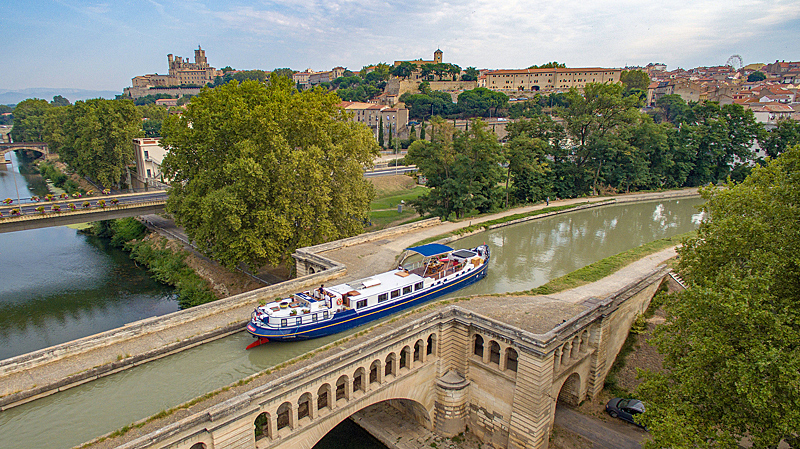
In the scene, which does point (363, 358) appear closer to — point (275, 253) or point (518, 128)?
point (275, 253)

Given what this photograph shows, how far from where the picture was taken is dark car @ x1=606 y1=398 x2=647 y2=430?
2314cm

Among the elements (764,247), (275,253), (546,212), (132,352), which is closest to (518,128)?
(546,212)

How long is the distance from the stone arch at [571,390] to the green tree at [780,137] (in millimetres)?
57817

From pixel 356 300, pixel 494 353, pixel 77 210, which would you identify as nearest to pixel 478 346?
pixel 494 353

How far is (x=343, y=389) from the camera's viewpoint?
794 inches

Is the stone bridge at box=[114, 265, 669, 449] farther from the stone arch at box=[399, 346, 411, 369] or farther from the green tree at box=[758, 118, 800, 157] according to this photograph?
the green tree at box=[758, 118, 800, 157]

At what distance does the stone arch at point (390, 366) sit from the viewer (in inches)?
802

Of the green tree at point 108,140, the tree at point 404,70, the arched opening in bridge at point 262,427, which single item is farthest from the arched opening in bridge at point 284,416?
the tree at point 404,70

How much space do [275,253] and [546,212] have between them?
29.8 metres

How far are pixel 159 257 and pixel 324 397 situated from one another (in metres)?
31.8

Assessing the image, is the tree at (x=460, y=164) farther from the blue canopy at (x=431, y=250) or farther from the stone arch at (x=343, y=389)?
the stone arch at (x=343, y=389)

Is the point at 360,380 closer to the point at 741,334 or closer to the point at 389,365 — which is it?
the point at 389,365

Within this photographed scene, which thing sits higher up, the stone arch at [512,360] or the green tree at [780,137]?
the green tree at [780,137]

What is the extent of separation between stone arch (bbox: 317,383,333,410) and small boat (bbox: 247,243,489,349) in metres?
3.39
